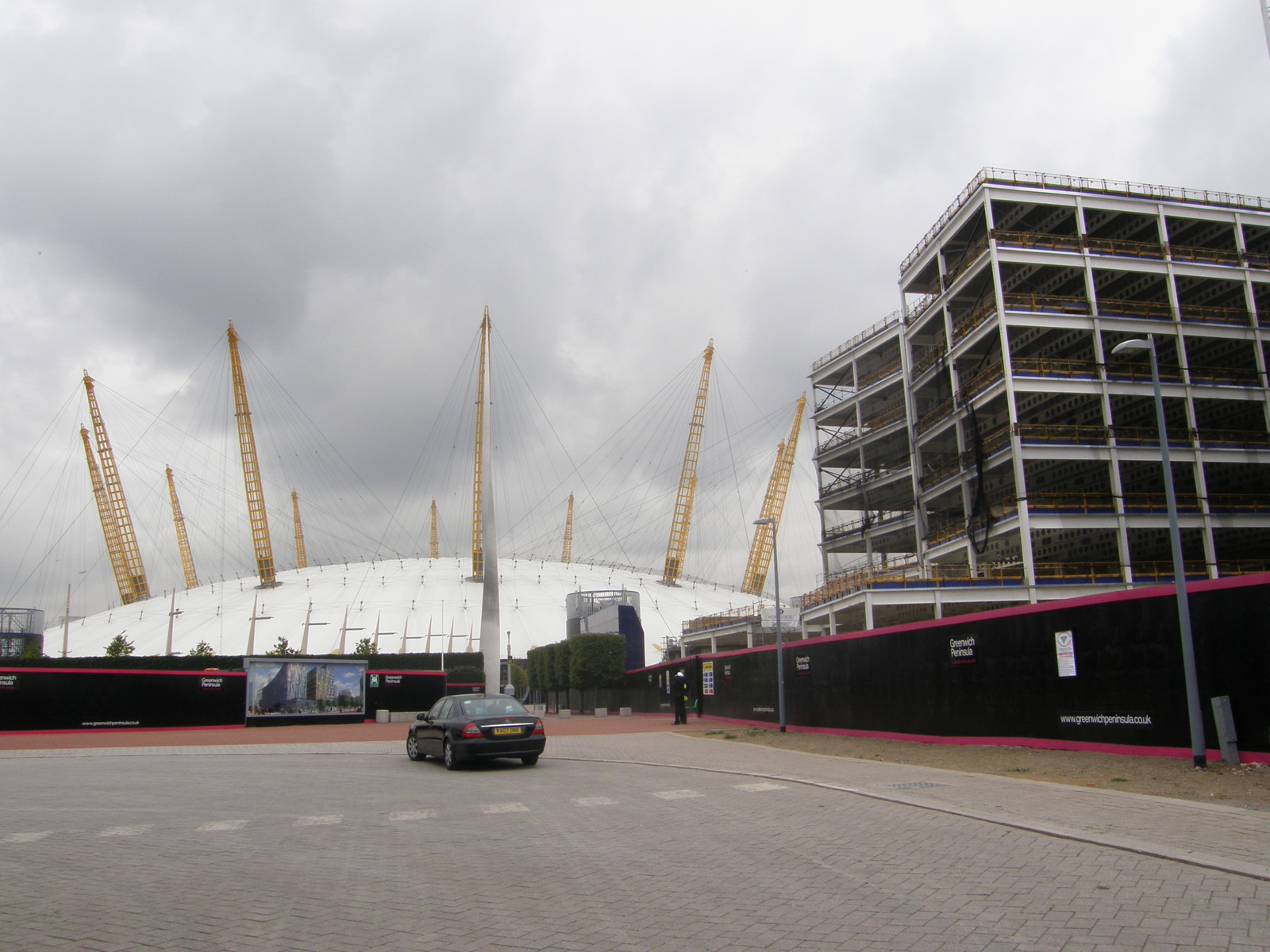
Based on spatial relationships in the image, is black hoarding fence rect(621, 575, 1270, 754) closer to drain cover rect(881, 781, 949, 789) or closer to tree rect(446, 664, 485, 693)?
drain cover rect(881, 781, 949, 789)

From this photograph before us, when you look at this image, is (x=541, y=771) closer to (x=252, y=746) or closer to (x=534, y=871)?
(x=534, y=871)

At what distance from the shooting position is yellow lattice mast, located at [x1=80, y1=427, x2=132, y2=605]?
322 ft

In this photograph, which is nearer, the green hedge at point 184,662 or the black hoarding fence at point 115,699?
the black hoarding fence at point 115,699

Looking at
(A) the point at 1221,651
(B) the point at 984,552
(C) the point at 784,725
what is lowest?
(C) the point at 784,725

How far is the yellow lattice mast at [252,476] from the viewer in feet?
299

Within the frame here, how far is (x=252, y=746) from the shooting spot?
2716 centimetres

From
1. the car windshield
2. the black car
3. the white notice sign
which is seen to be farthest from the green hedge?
the white notice sign

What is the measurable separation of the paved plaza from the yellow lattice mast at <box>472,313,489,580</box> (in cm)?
4296

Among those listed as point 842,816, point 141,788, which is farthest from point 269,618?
point 842,816

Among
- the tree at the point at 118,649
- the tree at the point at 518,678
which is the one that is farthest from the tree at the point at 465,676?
the tree at the point at 118,649

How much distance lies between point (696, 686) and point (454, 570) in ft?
223

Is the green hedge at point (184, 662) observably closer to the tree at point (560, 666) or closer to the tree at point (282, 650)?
the tree at point (560, 666)

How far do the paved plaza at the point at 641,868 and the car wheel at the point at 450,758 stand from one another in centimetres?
267

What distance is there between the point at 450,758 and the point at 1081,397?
4060cm
